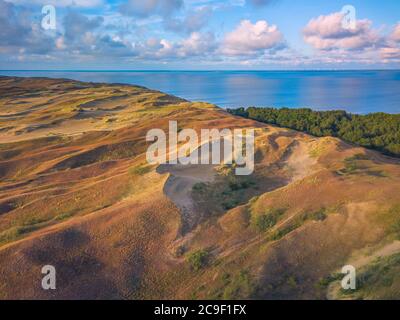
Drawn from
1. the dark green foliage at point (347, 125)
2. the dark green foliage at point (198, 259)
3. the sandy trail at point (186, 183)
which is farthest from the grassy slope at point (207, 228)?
the dark green foliage at point (347, 125)

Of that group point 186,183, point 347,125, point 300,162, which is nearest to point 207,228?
point 186,183

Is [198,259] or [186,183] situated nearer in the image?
[198,259]

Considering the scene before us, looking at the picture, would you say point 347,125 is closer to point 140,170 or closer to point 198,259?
point 140,170

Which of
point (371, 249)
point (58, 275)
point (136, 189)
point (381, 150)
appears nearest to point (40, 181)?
point (136, 189)

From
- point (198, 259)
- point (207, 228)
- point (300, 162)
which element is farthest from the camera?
point (300, 162)

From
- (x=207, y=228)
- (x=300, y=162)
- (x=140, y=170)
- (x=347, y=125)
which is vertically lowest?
(x=207, y=228)

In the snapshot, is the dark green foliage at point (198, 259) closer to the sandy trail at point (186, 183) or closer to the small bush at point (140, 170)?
the sandy trail at point (186, 183)
